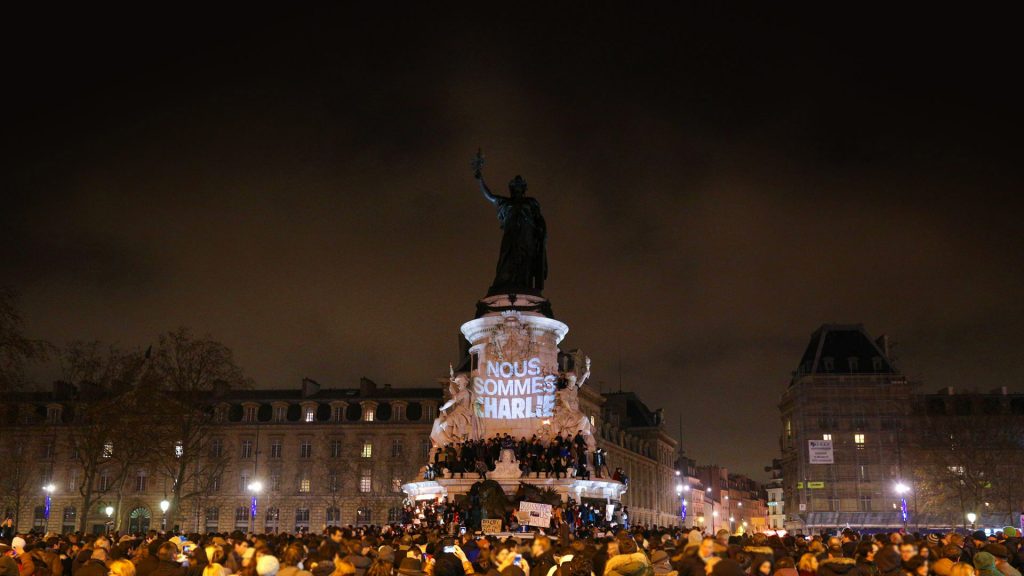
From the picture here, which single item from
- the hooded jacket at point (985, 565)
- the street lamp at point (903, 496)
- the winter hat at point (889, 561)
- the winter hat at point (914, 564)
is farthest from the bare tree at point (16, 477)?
the winter hat at point (914, 564)

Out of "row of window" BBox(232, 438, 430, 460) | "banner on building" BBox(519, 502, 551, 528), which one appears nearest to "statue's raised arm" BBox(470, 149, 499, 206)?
"banner on building" BBox(519, 502, 551, 528)

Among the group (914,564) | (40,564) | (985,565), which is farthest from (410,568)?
(985,565)

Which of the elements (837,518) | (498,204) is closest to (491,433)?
(498,204)

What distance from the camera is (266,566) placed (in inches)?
421

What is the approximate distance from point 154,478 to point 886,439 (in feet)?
217

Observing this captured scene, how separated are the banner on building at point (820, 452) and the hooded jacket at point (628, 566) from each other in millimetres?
80954

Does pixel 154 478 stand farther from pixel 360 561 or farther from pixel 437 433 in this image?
pixel 360 561

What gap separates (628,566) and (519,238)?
1152 inches

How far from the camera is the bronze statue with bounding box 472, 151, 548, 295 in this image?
39.8 m

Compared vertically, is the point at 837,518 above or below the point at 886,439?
below

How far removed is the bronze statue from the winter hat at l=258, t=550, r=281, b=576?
28599 mm

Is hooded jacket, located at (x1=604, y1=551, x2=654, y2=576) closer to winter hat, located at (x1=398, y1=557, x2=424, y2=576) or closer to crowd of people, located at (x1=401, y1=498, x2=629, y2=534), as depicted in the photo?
winter hat, located at (x1=398, y1=557, x2=424, y2=576)

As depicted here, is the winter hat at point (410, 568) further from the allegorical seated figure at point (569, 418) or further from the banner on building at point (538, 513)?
the allegorical seated figure at point (569, 418)

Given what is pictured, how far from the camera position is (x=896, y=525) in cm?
8431
